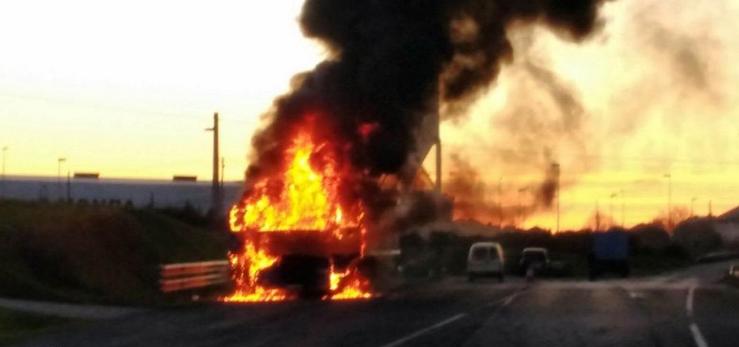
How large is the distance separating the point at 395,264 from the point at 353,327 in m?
21.2

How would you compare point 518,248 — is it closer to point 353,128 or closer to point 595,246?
point 595,246

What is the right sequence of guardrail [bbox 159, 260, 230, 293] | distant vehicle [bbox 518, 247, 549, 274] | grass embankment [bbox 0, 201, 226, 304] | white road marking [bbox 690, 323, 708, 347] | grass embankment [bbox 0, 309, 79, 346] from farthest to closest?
distant vehicle [bbox 518, 247, 549, 274] → guardrail [bbox 159, 260, 230, 293] → grass embankment [bbox 0, 201, 226, 304] → grass embankment [bbox 0, 309, 79, 346] → white road marking [bbox 690, 323, 708, 347]

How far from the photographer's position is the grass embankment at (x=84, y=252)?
37.5 metres

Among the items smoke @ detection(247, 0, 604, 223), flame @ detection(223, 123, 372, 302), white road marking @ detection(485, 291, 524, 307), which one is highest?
smoke @ detection(247, 0, 604, 223)

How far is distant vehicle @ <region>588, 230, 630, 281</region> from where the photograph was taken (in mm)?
70375

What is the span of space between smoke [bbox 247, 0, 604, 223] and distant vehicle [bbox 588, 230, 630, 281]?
→ 27729 mm

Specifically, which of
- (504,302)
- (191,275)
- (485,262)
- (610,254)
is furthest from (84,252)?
(610,254)

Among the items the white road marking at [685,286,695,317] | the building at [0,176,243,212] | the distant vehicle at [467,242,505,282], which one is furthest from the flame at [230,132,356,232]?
the building at [0,176,243,212]

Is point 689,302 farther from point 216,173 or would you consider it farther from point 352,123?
point 216,173

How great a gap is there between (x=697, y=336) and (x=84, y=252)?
21967 mm

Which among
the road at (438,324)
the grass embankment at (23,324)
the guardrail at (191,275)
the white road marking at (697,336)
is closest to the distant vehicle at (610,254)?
the guardrail at (191,275)

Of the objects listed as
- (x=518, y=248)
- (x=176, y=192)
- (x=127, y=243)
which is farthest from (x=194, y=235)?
(x=518, y=248)

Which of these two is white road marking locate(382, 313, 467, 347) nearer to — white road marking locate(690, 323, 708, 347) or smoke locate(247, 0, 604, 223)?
white road marking locate(690, 323, 708, 347)

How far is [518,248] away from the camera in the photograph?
3986 inches
